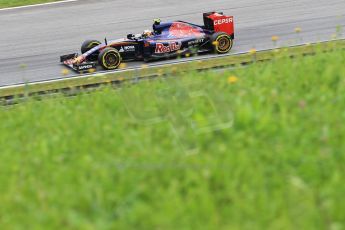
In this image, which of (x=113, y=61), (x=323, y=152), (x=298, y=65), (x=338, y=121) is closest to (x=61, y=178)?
(x=323, y=152)

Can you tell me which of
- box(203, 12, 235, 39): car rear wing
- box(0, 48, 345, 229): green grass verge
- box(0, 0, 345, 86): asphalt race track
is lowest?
box(0, 0, 345, 86): asphalt race track

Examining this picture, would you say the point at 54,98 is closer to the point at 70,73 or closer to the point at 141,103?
the point at 141,103

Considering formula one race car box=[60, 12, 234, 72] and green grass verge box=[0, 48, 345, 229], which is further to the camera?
formula one race car box=[60, 12, 234, 72]

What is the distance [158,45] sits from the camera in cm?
1544

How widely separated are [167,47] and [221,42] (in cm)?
145

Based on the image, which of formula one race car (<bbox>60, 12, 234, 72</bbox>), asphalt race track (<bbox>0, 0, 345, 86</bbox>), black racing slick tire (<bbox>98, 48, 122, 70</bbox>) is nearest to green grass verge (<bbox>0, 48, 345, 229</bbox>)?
black racing slick tire (<bbox>98, 48, 122, 70</bbox>)

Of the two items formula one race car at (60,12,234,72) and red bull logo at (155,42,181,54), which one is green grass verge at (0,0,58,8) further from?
red bull logo at (155,42,181,54)

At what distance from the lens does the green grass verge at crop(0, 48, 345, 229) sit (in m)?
4.58

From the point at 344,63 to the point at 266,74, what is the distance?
3.83ft

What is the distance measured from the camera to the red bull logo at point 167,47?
15.5 metres

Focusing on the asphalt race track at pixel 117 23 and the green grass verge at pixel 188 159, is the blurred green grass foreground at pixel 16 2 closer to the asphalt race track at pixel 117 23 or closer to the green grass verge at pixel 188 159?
the asphalt race track at pixel 117 23

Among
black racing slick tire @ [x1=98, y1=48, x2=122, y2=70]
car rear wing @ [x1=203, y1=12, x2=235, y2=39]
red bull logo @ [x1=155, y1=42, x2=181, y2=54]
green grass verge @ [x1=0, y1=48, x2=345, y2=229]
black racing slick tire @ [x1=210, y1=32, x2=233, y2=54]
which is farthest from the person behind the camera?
car rear wing @ [x1=203, y1=12, x2=235, y2=39]

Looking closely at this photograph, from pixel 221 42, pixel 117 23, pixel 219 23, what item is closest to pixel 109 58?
pixel 221 42

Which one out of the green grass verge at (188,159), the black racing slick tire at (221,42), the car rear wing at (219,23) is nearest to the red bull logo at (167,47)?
the black racing slick tire at (221,42)
